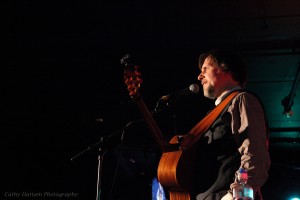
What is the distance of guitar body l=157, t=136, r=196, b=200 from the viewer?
7.07ft

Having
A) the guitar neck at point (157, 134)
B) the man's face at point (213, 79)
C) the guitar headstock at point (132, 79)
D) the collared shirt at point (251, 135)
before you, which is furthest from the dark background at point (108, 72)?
the collared shirt at point (251, 135)

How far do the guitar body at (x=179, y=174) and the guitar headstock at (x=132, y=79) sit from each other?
0.50 meters

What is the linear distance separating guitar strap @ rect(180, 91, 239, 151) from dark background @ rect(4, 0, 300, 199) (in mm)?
710

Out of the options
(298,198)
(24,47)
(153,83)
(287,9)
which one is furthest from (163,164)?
(298,198)

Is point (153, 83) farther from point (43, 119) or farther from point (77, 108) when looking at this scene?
point (43, 119)

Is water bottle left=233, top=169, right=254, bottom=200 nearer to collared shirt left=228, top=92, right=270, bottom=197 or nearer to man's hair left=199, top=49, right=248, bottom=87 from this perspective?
collared shirt left=228, top=92, right=270, bottom=197

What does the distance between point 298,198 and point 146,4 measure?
30.3 ft

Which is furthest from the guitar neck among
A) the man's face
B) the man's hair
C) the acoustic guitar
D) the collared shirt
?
the man's hair

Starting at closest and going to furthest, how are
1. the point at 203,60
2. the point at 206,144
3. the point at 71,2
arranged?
the point at 206,144, the point at 203,60, the point at 71,2

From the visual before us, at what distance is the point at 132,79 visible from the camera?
2559mm

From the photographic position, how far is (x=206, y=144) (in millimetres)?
2293

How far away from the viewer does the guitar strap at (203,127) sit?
224cm

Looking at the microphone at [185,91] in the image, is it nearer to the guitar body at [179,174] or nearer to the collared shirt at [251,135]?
the collared shirt at [251,135]

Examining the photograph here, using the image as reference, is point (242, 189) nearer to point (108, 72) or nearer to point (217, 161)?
point (217, 161)
